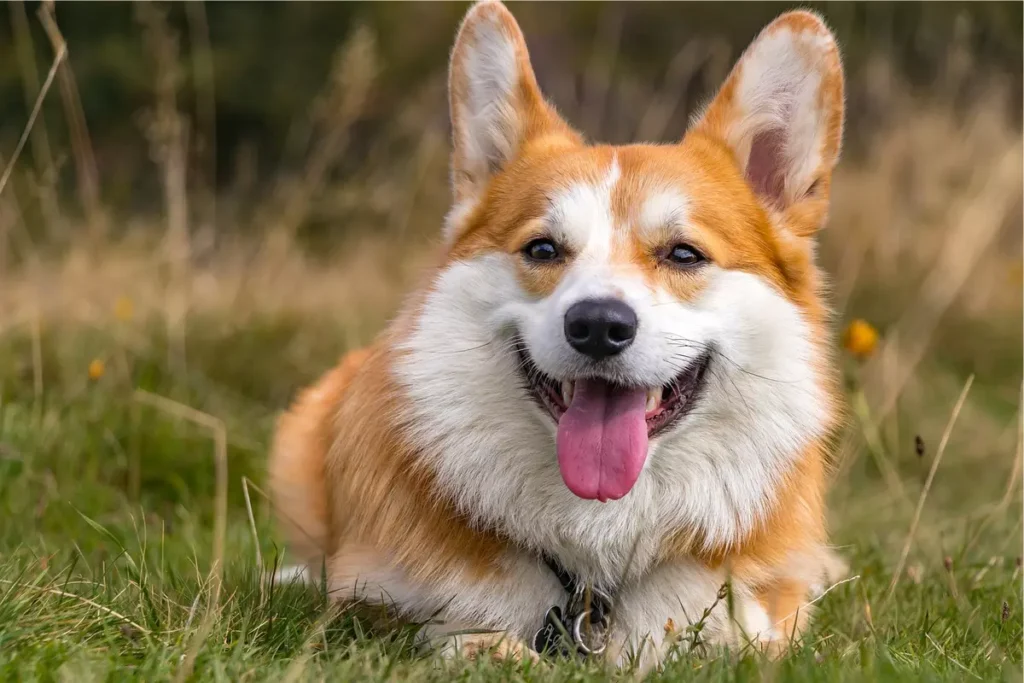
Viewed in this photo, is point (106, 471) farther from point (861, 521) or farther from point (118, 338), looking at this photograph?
point (861, 521)

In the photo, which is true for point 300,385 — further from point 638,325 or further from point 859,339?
point 638,325

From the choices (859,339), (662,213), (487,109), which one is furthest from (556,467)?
(859,339)

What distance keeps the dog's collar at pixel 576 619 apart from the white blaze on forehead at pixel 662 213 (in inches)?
35.6

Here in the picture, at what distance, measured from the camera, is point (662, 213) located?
9.32 feet

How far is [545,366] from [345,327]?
142 inches

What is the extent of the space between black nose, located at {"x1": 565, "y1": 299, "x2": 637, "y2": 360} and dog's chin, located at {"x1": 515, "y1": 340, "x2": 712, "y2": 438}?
201 millimetres

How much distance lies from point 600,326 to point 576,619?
77 cm

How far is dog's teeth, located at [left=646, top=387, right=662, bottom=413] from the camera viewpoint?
2727 millimetres

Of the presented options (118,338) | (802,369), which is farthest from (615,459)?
(118,338)

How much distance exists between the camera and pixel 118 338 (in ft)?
16.3

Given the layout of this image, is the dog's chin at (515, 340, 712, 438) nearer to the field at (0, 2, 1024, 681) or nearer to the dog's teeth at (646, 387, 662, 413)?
the dog's teeth at (646, 387, 662, 413)

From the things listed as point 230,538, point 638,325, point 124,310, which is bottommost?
point 230,538

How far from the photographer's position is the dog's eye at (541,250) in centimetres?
286

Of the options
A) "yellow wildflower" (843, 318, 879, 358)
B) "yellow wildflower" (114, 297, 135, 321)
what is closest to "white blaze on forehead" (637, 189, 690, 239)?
"yellow wildflower" (843, 318, 879, 358)
